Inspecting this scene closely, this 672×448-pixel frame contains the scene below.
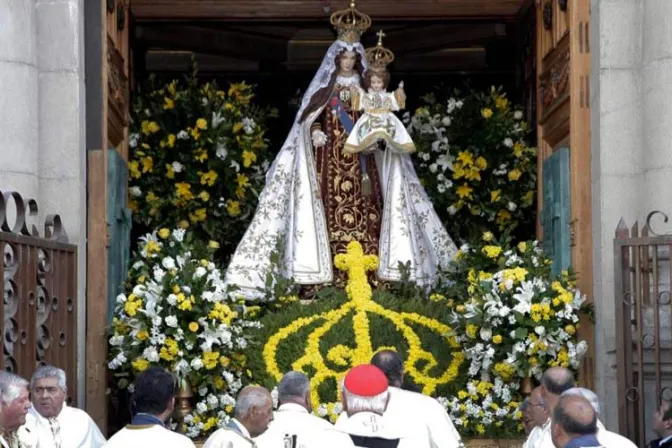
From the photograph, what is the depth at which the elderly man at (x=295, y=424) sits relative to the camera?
24.8ft

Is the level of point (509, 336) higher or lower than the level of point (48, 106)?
lower

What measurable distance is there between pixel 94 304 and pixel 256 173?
2808 millimetres

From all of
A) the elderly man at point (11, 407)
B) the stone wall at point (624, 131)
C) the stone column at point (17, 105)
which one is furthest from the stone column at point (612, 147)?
the elderly man at point (11, 407)

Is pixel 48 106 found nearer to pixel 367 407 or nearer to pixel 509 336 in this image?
pixel 509 336

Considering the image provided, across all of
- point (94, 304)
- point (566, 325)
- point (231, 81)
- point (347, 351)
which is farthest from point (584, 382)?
point (231, 81)

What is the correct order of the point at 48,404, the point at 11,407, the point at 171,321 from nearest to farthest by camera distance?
the point at 11,407
the point at 48,404
the point at 171,321

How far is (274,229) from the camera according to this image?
44.3 feet

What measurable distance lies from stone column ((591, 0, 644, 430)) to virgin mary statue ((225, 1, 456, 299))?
80.4 inches

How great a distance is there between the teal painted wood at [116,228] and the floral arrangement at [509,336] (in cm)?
246

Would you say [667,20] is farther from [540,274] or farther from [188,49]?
[188,49]

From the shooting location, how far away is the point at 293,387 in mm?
7902

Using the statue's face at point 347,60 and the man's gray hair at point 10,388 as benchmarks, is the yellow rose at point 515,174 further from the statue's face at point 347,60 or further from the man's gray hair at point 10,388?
the man's gray hair at point 10,388

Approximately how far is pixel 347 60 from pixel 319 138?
0.66 m

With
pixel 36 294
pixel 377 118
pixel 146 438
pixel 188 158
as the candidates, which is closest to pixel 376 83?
pixel 377 118
